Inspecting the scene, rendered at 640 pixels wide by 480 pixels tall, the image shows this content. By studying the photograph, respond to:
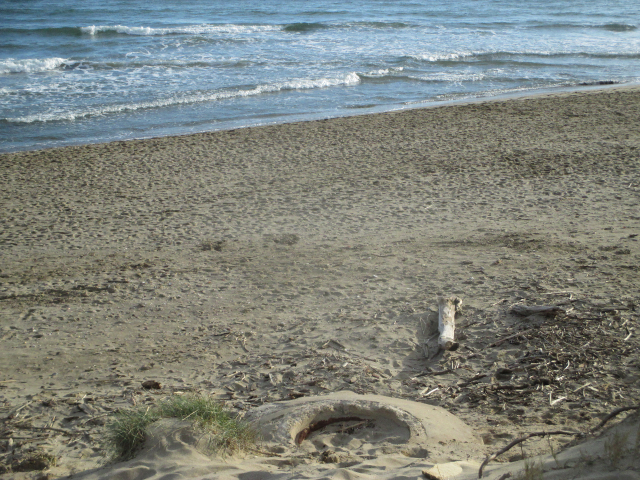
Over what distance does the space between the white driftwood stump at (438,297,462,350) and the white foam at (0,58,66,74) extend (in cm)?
1594

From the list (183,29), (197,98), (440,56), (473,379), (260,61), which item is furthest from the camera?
(183,29)

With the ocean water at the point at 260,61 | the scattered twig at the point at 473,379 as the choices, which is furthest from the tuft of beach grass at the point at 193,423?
the ocean water at the point at 260,61

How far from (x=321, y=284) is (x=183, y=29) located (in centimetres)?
2262

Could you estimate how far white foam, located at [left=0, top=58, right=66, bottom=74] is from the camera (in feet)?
53.2

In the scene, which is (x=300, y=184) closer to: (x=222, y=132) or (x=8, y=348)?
(x=222, y=132)

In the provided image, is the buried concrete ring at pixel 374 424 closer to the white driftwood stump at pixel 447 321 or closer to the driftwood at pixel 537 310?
the white driftwood stump at pixel 447 321

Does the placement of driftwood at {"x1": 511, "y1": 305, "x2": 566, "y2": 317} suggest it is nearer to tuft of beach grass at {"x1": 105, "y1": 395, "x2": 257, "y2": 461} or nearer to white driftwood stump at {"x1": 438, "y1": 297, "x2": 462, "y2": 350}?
white driftwood stump at {"x1": 438, "y1": 297, "x2": 462, "y2": 350}

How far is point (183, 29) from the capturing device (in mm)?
24766

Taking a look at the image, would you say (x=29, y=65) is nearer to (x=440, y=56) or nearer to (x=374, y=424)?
(x=440, y=56)

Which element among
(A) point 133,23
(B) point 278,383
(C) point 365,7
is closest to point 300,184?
(B) point 278,383

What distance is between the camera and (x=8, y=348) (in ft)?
13.6

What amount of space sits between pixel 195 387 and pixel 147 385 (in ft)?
1.00

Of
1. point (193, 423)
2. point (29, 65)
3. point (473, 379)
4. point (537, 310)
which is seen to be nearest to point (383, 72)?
point (29, 65)

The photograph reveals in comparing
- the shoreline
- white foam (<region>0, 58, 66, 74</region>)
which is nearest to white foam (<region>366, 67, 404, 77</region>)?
the shoreline
